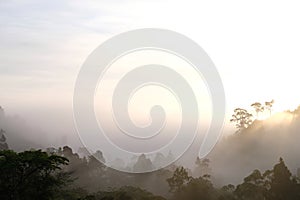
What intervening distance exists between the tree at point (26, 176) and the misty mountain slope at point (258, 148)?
81874 millimetres

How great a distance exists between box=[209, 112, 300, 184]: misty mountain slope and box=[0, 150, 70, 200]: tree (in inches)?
3223

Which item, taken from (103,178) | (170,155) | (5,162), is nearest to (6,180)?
(5,162)

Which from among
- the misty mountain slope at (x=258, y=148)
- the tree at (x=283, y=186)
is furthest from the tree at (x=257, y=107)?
the tree at (x=283, y=186)

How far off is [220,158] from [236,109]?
823 inches

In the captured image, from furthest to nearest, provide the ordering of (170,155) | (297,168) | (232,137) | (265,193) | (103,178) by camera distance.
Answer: (170,155) < (232,137) < (103,178) < (297,168) < (265,193)

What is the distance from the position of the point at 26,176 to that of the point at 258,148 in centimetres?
10299

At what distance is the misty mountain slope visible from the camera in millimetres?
120713

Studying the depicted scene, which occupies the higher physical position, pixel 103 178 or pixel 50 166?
pixel 103 178

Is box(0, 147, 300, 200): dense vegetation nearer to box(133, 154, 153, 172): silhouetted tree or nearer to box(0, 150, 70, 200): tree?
box(0, 150, 70, 200): tree

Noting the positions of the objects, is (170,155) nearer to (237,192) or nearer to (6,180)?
(237,192)

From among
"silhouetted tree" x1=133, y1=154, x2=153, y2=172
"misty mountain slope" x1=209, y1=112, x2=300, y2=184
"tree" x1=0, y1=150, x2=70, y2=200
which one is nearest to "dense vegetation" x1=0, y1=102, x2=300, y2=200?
"tree" x1=0, y1=150, x2=70, y2=200

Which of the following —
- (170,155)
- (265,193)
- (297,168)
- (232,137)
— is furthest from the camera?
(170,155)

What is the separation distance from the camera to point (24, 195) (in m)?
37.9

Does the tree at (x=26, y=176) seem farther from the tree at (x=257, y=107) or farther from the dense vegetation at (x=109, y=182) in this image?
the tree at (x=257, y=107)
